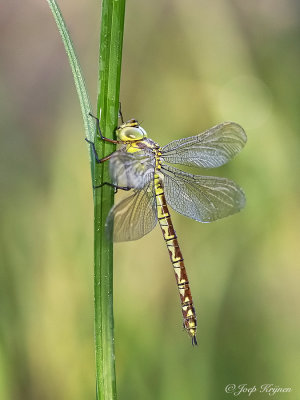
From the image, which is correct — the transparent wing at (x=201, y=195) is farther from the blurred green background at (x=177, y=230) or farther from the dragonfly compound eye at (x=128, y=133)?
the blurred green background at (x=177, y=230)

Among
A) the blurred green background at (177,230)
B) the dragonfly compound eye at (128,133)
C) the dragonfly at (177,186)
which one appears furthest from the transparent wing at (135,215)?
the blurred green background at (177,230)

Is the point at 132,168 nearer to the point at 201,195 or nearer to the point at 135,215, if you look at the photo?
the point at 135,215

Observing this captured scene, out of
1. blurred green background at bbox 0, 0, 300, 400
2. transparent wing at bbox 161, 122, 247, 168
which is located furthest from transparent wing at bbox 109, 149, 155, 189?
blurred green background at bbox 0, 0, 300, 400

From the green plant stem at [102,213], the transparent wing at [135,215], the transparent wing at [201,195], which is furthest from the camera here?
the transparent wing at [201,195]

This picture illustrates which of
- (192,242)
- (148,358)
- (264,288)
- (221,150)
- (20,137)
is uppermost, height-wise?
(20,137)

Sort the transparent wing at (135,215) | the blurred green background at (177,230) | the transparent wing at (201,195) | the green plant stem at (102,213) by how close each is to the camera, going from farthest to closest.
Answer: the blurred green background at (177,230), the transparent wing at (201,195), the transparent wing at (135,215), the green plant stem at (102,213)

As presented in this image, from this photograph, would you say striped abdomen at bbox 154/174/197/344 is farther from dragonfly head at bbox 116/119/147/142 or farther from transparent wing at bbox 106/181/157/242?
dragonfly head at bbox 116/119/147/142

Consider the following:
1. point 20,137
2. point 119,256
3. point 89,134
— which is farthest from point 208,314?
point 89,134

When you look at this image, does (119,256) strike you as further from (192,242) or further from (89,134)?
(89,134)
